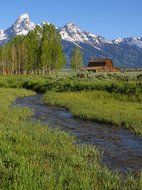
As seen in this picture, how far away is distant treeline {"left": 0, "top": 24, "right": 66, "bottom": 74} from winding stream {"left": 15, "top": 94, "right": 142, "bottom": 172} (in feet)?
271

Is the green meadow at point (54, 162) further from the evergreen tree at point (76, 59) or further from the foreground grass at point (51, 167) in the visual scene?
the evergreen tree at point (76, 59)

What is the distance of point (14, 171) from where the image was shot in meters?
12.6

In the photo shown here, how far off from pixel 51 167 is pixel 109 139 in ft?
28.3

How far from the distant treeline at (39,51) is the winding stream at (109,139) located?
8265 centimetres

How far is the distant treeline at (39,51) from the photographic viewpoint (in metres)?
114

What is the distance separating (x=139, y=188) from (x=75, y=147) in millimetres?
6504

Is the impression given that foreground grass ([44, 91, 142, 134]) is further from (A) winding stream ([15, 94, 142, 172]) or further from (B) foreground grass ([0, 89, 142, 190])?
(B) foreground grass ([0, 89, 142, 190])

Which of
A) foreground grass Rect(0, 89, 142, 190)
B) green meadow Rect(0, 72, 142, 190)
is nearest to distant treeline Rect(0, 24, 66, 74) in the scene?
green meadow Rect(0, 72, 142, 190)

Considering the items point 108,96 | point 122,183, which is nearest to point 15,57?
point 108,96

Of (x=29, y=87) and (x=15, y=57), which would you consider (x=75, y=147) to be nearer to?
(x=29, y=87)

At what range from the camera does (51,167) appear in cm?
1362

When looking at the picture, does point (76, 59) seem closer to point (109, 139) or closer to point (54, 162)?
point (109, 139)

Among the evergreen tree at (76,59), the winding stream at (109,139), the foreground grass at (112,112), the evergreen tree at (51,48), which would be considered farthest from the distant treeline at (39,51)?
the winding stream at (109,139)

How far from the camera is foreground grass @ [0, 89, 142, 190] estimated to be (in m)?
11.6
